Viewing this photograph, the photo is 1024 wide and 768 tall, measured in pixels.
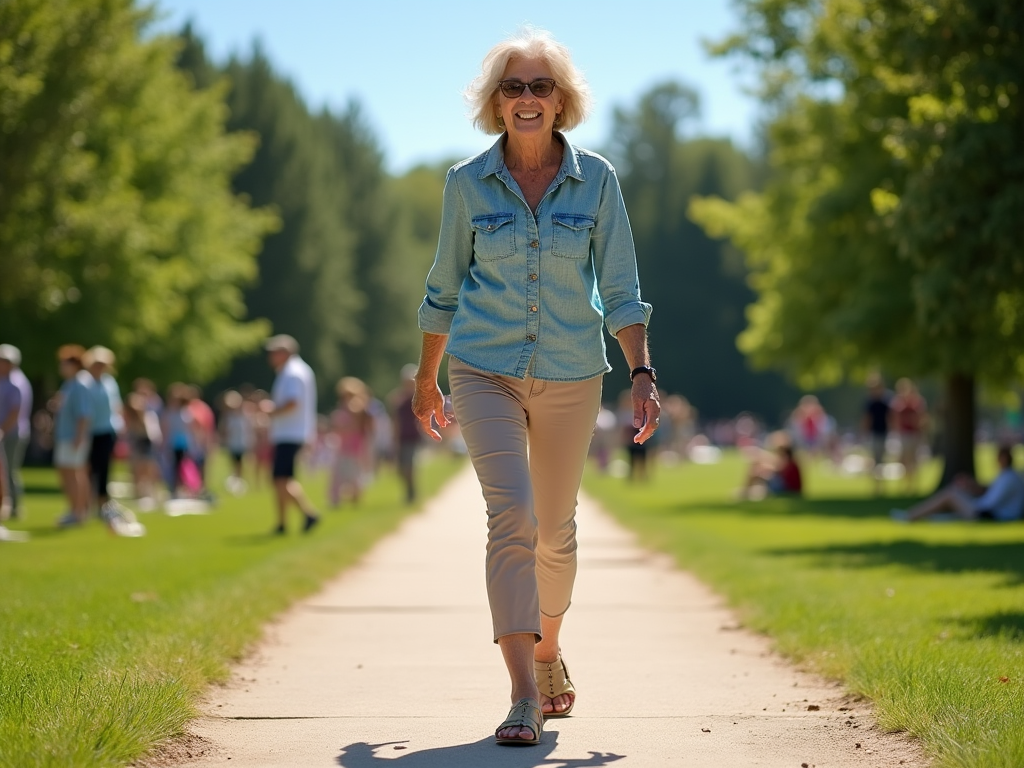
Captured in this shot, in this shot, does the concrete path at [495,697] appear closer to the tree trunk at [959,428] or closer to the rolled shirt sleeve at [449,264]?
the rolled shirt sleeve at [449,264]

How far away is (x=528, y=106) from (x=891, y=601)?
16.8 ft

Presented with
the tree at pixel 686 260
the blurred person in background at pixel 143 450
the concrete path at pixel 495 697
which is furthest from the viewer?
the tree at pixel 686 260

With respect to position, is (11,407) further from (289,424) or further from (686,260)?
(686,260)

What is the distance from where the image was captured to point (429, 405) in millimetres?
5922

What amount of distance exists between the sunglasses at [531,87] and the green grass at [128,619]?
239 cm

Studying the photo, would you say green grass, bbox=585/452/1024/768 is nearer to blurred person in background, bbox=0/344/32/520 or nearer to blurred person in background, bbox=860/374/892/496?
blurred person in background, bbox=860/374/892/496

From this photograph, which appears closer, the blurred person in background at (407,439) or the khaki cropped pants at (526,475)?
the khaki cropped pants at (526,475)

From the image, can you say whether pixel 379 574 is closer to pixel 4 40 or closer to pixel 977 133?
pixel 977 133

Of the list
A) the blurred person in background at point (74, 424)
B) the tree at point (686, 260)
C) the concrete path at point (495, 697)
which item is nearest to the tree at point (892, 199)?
the concrete path at point (495, 697)

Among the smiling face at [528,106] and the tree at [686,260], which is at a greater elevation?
the tree at [686,260]

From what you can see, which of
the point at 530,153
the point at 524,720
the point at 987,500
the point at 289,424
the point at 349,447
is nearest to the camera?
the point at 524,720

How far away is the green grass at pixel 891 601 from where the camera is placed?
5398mm

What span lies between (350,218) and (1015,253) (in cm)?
6042

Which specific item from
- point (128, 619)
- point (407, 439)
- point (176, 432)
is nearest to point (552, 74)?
point (128, 619)
